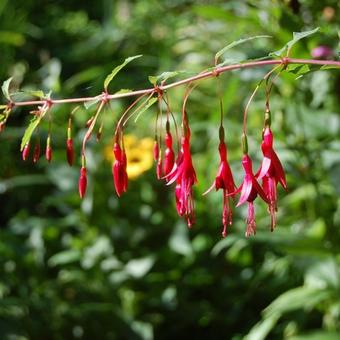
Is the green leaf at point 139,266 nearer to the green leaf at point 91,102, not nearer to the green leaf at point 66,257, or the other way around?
the green leaf at point 66,257

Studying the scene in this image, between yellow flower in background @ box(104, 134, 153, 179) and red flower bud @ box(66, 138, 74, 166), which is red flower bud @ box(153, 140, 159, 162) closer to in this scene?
red flower bud @ box(66, 138, 74, 166)

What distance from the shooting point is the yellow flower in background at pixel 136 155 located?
7.66ft

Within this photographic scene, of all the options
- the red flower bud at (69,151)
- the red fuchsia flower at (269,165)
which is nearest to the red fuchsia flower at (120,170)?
the red flower bud at (69,151)

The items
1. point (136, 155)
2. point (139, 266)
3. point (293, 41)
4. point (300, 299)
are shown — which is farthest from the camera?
point (136, 155)

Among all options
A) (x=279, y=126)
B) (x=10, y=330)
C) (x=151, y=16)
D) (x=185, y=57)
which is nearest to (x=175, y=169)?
(x=279, y=126)

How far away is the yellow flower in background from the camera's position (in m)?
2.33

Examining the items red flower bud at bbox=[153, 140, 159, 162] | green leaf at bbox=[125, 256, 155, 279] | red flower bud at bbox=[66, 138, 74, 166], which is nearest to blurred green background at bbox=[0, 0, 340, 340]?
green leaf at bbox=[125, 256, 155, 279]

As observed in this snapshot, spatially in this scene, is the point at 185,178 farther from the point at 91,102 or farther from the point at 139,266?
the point at 139,266

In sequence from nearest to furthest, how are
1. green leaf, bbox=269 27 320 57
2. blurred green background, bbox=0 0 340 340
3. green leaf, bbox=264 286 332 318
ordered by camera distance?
green leaf, bbox=269 27 320 57 → green leaf, bbox=264 286 332 318 → blurred green background, bbox=0 0 340 340

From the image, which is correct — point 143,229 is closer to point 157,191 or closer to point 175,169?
point 157,191

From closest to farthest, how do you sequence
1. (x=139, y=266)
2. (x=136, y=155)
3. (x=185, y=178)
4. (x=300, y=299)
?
(x=185, y=178) → (x=300, y=299) → (x=139, y=266) → (x=136, y=155)

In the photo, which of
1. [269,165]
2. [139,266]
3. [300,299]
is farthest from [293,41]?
[139,266]

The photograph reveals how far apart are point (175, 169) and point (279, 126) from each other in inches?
40.3

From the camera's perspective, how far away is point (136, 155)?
2.48 meters
